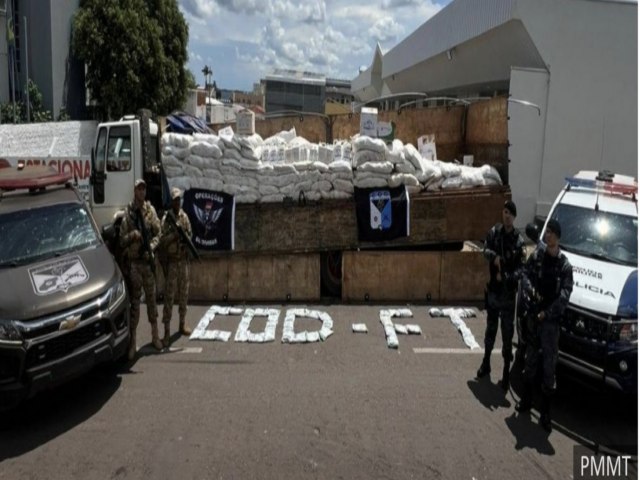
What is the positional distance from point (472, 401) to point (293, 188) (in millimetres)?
4446

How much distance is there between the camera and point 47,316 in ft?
15.1

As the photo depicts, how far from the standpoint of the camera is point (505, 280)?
212 inches

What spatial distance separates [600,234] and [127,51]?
22225 mm

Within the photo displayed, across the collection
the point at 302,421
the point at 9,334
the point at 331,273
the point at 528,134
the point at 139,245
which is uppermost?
the point at 528,134

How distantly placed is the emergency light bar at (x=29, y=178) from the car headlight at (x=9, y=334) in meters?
2.26

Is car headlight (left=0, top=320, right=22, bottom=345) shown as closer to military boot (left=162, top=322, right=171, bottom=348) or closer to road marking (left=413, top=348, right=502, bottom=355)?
military boot (left=162, top=322, right=171, bottom=348)

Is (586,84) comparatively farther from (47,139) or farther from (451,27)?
(47,139)

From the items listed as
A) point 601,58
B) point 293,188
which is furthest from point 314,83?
point 293,188

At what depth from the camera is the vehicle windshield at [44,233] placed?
5312 mm

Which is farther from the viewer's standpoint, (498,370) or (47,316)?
(498,370)

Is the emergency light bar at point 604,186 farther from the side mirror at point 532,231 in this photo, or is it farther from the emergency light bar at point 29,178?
the emergency light bar at point 29,178

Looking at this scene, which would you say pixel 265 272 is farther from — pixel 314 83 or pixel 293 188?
pixel 314 83

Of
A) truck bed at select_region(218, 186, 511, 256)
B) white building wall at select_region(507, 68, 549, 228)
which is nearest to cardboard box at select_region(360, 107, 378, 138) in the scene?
truck bed at select_region(218, 186, 511, 256)

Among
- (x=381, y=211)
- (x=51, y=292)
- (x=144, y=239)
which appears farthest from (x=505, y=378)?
(x=51, y=292)
